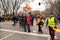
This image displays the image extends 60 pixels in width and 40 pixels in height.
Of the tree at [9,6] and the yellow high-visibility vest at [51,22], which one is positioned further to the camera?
the tree at [9,6]

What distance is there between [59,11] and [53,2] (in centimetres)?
370

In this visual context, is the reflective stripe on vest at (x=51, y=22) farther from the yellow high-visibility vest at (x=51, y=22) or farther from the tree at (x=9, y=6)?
the tree at (x=9, y=6)

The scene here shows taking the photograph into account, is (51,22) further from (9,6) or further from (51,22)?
(9,6)

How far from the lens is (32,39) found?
15898 mm

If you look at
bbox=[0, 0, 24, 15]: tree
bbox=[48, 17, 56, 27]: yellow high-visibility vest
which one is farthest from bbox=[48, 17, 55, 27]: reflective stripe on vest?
bbox=[0, 0, 24, 15]: tree

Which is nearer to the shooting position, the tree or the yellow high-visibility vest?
the yellow high-visibility vest

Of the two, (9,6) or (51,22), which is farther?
(9,6)

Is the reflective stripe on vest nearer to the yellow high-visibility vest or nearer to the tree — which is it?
the yellow high-visibility vest

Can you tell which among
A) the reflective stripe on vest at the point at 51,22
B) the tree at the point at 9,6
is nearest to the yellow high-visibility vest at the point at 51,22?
the reflective stripe on vest at the point at 51,22

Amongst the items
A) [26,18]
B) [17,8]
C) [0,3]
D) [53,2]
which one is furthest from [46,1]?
[26,18]

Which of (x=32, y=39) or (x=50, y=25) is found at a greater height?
(x=50, y=25)

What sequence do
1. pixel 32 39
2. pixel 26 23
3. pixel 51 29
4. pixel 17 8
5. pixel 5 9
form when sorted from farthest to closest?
pixel 5 9
pixel 17 8
pixel 26 23
pixel 32 39
pixel 51 29

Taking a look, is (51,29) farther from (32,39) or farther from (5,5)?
(5,5)

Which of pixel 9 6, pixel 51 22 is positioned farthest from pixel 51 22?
pixel 9 6
